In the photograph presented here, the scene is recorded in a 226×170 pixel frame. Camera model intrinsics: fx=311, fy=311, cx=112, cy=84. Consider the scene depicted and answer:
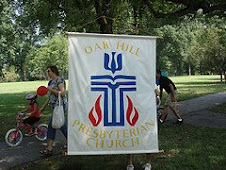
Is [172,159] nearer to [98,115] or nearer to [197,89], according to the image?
[98,115]

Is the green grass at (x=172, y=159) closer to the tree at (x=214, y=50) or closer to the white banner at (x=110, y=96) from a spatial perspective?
the white banner at (x=110, y=96)

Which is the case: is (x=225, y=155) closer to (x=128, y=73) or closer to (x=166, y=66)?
(x=128, y=73)

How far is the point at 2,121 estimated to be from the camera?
10.5 meters

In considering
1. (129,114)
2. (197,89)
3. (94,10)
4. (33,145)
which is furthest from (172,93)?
(197,89)

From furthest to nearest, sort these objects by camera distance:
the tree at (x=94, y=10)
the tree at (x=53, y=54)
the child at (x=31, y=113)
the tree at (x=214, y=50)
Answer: the tree at (x=53, y=54) < the tree at (x=214, y=50) < the tree at (x=94, y=10) < the child at (x=31, y=113)

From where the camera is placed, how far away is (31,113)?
704 cm

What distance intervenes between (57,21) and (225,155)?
11.9 meters

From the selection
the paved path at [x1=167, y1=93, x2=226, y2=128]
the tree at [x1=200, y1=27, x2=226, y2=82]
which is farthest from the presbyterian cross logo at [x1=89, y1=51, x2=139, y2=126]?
the tree at [x1=200, y1=27, x2=226, y2=82]

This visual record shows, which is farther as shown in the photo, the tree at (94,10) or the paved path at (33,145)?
the tree at (94,10)

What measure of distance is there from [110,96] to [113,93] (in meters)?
0.06

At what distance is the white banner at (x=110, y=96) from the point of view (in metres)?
4.42

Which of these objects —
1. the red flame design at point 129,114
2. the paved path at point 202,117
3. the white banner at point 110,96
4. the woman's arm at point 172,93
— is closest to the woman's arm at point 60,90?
the white banner at point 110,96

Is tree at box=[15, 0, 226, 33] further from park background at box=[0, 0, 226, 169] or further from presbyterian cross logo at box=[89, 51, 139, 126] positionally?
presbyterian cross logo at box=[89, 51, 139, 126]

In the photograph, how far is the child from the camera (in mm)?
7000
